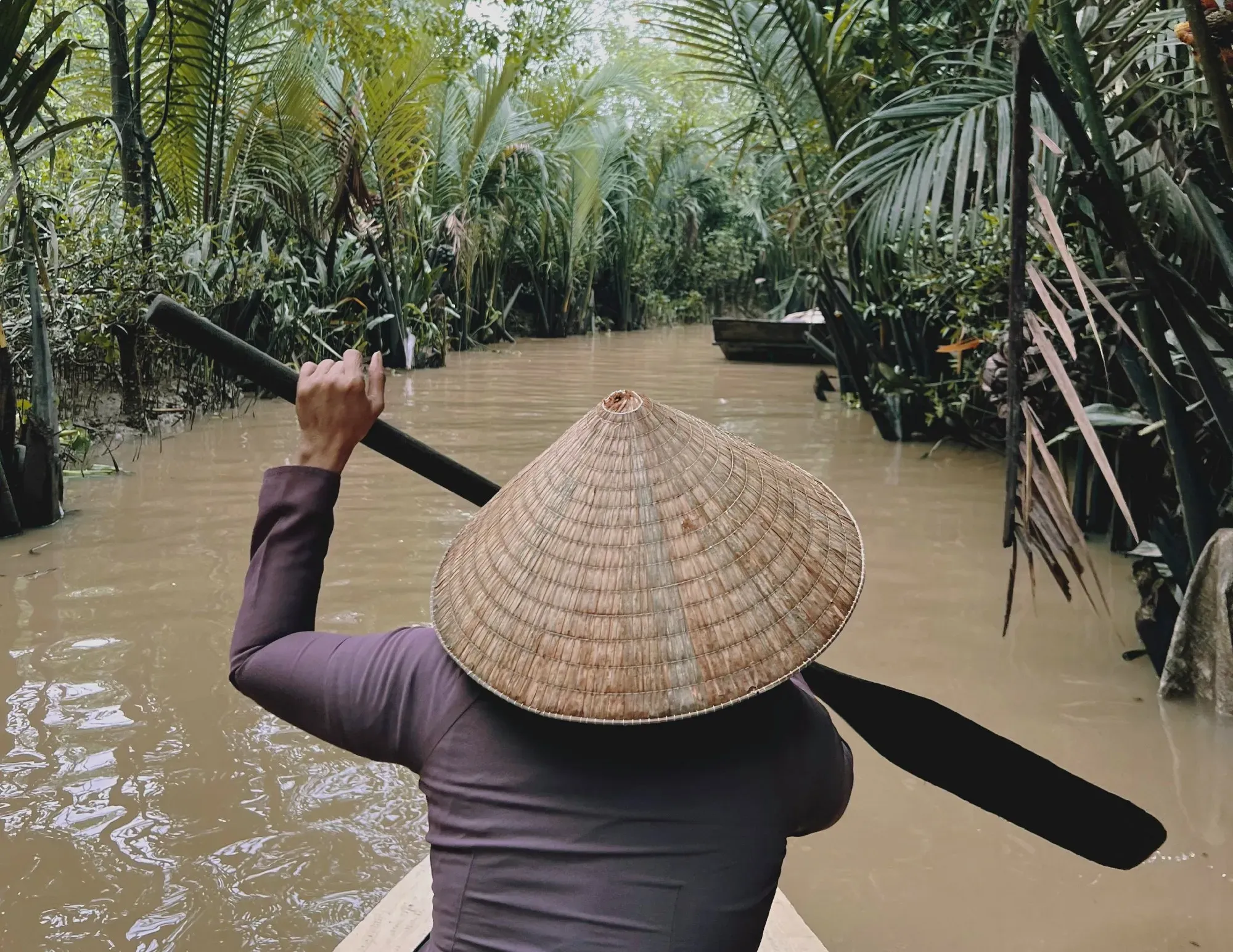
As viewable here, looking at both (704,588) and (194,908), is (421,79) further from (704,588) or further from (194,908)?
(704,588)

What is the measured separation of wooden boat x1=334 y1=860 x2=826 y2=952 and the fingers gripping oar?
12.1 inches

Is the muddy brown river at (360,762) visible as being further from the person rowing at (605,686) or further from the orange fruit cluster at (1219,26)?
the orange fruit cluster at (1219,26)

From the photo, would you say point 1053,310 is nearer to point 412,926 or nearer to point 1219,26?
point 1219,26

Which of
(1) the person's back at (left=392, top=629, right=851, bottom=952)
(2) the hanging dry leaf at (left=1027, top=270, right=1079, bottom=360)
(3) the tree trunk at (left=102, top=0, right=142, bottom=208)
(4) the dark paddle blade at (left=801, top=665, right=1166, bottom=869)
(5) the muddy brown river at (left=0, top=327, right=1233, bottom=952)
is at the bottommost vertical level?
(5) the muddy brown river at (left=0, top=327, right=1233, bottom=952)

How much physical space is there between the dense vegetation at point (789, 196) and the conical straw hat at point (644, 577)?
109cm

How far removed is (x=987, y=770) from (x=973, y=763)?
0.9 inches

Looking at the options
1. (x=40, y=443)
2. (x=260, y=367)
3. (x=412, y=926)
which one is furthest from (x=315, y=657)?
(x=40, y=443)

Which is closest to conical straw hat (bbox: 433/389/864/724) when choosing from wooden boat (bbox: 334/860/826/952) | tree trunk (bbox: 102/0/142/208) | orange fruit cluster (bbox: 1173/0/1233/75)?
wooden boat (bbox: 334/860/826/952)

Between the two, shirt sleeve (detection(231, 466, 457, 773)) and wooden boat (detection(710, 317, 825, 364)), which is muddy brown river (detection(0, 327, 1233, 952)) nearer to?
shirt sleeve (detection(231, 466, 457, 773))

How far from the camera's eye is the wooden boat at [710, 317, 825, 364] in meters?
12.0

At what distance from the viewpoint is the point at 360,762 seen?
2.78 meters

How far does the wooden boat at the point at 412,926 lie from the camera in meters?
1.68

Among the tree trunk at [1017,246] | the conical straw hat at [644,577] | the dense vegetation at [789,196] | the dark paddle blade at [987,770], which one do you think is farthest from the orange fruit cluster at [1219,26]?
the conical straw hat at [644,577]

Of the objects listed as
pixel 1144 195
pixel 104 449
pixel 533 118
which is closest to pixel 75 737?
pixel 1144 195
